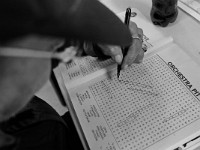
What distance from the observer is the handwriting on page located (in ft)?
1.84

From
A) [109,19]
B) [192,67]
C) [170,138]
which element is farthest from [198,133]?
[109,19]

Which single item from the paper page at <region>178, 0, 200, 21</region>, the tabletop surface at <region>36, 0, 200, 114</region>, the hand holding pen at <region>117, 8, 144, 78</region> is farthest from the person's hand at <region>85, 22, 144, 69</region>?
the paper page at <region>178, 0, 200, 21</region>

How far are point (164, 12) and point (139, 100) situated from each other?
373mm

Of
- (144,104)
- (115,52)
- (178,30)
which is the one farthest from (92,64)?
(178,30)

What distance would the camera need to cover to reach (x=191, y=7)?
34.6 inches

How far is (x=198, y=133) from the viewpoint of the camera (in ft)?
1.81

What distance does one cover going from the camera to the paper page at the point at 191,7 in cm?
85

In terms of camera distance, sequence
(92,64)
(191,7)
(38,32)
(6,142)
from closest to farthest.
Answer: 1. (38,32)
2. (6,142)
3. (92,64)
4. (191,7)

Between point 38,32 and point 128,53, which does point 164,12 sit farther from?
point 38,32

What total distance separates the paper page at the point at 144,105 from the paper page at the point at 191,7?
216 millimetres

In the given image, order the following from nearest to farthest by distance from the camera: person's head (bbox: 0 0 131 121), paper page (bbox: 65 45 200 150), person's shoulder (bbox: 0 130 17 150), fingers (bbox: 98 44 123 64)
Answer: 1. person's head (bbox: 0 0 131 121)
2. person's shoulder (bbox: 0 130 17 150)
3. paper page (bbox: 65 45 200 150)
4. fingers (bbox: 98 44 123 64)

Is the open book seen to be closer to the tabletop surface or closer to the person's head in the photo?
the tabletop surface

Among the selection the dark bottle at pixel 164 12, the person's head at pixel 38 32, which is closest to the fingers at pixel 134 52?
the dark bottle at pixel 164 12

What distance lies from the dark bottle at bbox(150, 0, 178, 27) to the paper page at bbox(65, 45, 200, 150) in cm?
16
